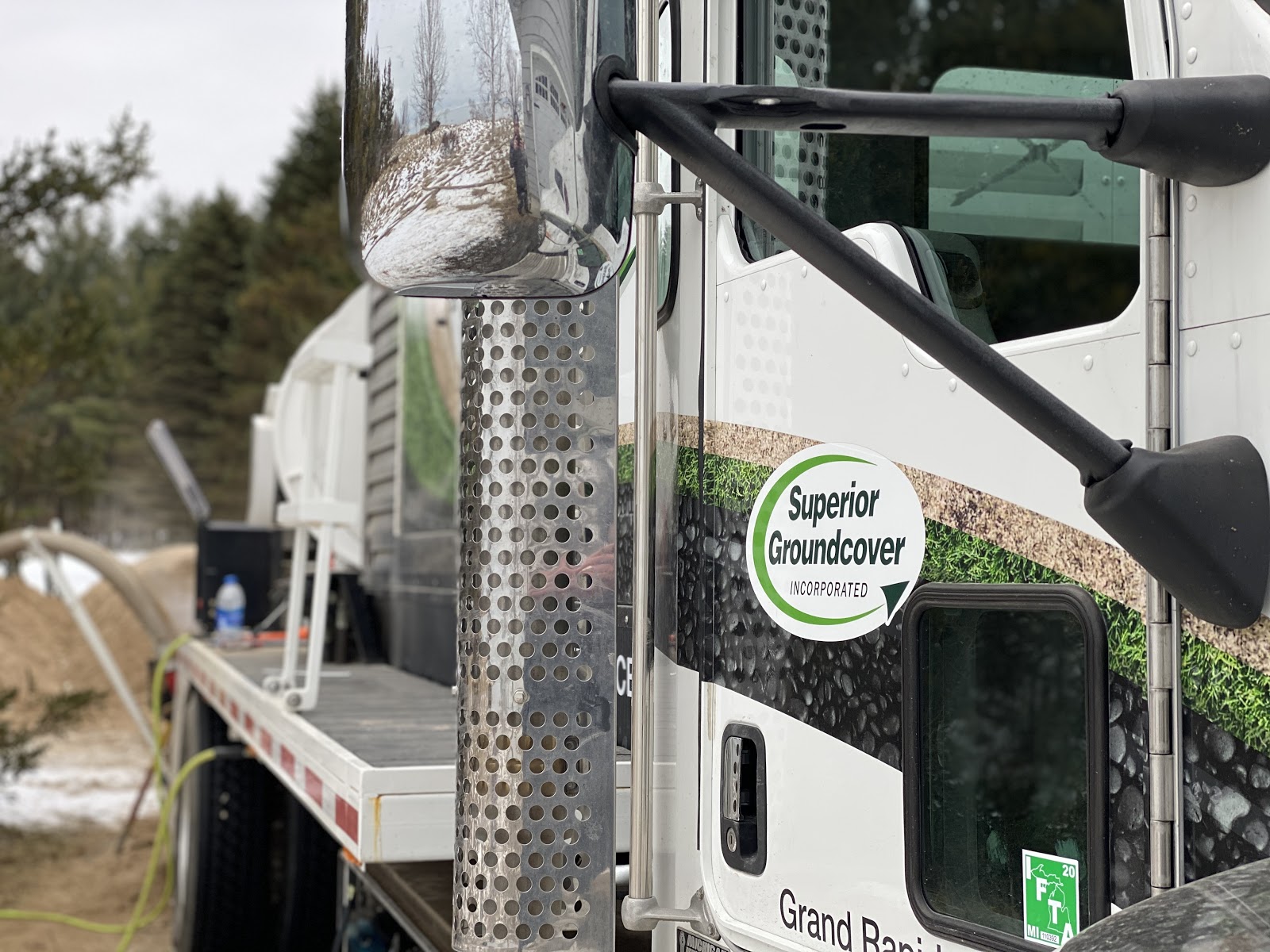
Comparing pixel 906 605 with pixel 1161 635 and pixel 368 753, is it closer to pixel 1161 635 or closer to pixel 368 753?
pixel 1161 635

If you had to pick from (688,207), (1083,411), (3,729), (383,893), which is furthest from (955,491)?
(3,729)

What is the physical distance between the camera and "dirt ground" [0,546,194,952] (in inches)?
293

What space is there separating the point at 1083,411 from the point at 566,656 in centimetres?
78

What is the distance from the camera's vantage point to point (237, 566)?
7.32 m

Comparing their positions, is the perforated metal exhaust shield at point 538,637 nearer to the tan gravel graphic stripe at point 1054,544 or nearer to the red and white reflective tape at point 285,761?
the tan gravel graphic stripe at point 1054,544

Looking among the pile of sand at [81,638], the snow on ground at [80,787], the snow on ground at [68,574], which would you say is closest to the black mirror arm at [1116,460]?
the snow on ground at [80,787]

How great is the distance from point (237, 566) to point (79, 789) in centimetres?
504

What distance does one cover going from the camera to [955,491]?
5.00 feet

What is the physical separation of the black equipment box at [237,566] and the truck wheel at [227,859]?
188 cm

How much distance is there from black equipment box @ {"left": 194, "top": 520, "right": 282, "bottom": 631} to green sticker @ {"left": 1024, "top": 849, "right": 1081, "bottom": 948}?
242 inches

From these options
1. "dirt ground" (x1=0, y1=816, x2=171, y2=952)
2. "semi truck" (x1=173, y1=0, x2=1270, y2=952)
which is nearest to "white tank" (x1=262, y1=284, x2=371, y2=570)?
"dirt ground" (x1=0, y1=816, x2=171, y2=952)

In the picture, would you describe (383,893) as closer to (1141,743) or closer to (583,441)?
(583,441)

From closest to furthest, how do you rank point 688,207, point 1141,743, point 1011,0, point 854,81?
point 1141,743
point 688,207
point 854,81
point 1011,0

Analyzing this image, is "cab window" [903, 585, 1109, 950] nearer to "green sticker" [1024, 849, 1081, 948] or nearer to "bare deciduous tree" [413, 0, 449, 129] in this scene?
"green sticker" [1024, 849, 1081, 948]
